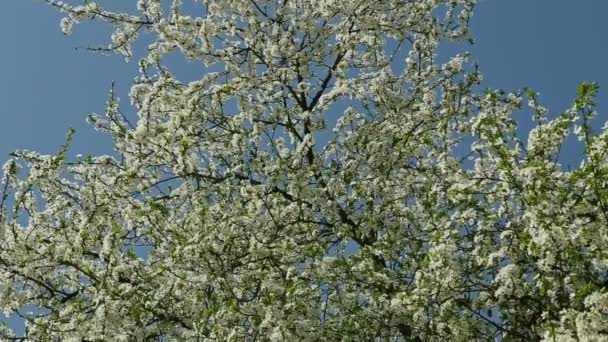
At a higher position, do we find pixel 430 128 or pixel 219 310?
pixel 430 128

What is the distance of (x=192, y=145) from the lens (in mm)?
11633

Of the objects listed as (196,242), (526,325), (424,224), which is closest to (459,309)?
(526,325)

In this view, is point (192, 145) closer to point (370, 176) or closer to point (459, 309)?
point (370, 176)

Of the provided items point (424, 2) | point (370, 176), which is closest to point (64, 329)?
point (370, 176)

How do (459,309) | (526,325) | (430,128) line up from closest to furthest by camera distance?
1. (526,325)
2. (459,309)
3. (430,128)

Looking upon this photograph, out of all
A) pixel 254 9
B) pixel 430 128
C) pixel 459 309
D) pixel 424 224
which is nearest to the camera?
pixel 459 309

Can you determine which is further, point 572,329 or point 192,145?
point 192,145

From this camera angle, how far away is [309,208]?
1116 cm

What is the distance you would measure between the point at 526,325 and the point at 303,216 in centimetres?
374

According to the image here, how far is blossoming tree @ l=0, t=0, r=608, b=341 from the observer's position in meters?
8.02

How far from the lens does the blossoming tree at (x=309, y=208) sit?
26.3ft

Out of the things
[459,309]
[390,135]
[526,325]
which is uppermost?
[390,135]

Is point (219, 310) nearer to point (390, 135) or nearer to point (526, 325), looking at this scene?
point (526, 325)

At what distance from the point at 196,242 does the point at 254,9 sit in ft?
15.6
